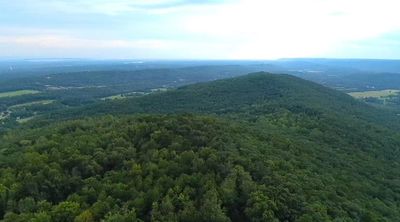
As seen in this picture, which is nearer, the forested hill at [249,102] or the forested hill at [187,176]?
the forested hill at [187,176]

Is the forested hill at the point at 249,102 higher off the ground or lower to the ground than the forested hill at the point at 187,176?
lower

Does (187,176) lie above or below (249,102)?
above

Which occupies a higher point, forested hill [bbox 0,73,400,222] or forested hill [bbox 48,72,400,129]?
forested hill [bbox 0,73,400,222]

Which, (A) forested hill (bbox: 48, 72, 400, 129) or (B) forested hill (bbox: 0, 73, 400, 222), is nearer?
(B) forested hill (bbox: 0, 73, 400, 222)

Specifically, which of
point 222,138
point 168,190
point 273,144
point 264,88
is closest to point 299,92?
point 264,88
